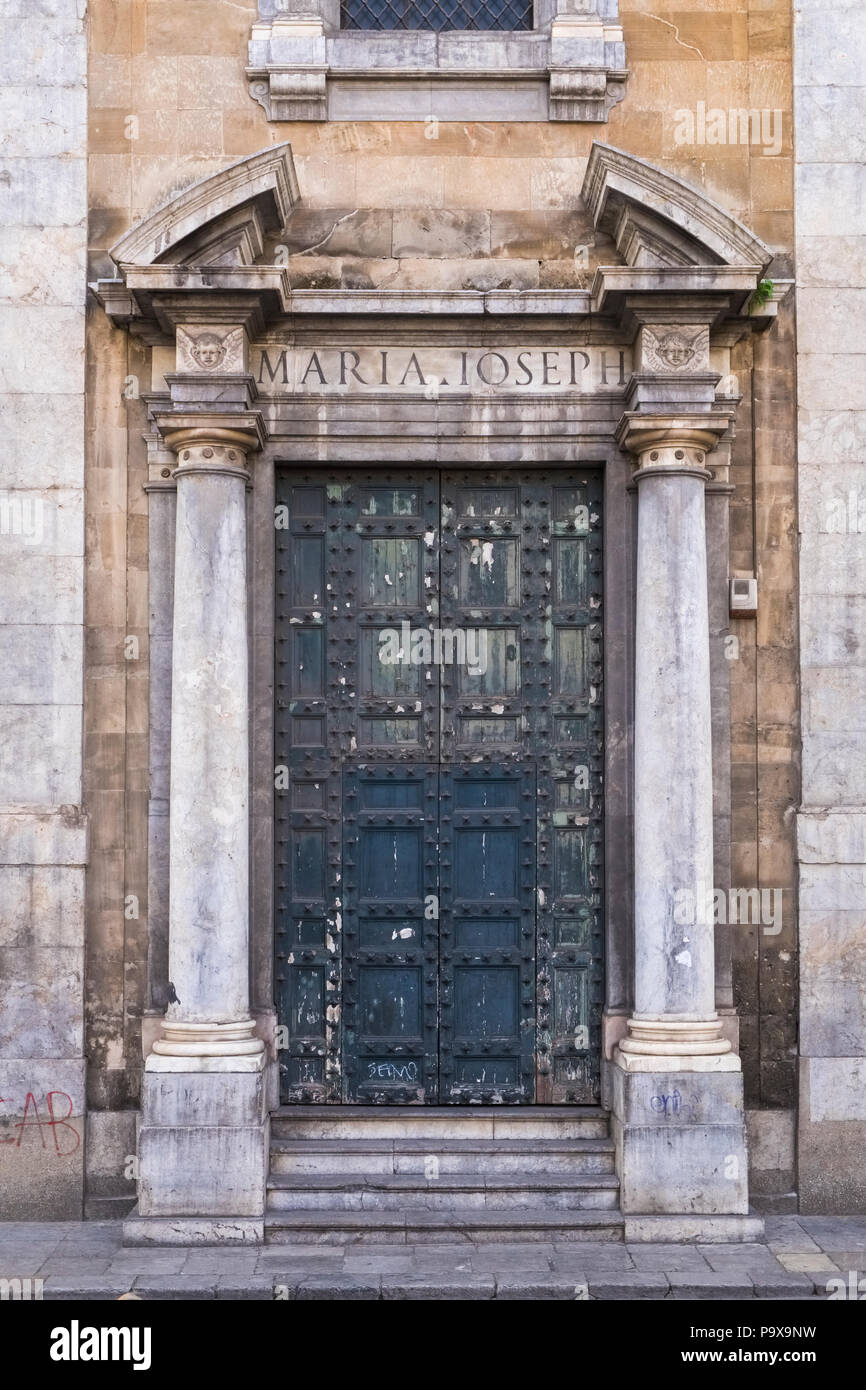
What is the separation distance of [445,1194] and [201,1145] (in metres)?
1.44

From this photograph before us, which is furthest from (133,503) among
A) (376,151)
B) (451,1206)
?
(451,1206)

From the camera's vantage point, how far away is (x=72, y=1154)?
827 cm

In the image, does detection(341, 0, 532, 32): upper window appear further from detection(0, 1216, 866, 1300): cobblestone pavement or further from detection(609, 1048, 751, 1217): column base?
detection(0, 1216, 866, 1300): cobblestone pavement

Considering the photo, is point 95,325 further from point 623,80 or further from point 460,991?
point 460,991

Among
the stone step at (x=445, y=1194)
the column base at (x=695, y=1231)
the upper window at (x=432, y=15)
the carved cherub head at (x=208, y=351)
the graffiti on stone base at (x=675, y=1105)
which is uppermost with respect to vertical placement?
the upper window at (x=432, y=15)

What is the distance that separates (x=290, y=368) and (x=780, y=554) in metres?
3.28

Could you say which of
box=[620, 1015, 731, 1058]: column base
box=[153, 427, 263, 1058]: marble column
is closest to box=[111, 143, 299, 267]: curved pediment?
box=[153, 427, 263, 1058]: marble column

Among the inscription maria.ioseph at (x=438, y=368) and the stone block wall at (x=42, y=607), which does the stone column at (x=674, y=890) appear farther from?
the stone block wall at (x=42, y=607)

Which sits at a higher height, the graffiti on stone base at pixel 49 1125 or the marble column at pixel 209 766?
the marble column at pixel 209 766

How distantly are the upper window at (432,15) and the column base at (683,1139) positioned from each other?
664cm

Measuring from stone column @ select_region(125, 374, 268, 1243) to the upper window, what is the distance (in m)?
2.79

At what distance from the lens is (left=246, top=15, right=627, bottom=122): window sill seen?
8.67 m

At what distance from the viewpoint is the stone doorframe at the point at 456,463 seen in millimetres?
7848

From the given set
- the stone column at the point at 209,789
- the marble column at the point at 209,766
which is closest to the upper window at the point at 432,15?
the stone column at the point at 209,789
